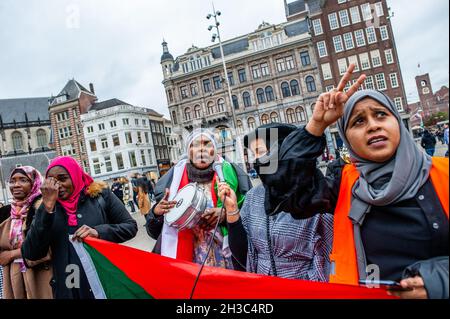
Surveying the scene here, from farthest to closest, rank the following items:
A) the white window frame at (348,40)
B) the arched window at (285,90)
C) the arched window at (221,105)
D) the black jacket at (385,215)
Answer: the arched window at (221,105) < the arched window at (285,90) < the white window frame at (348,40) < the black jacket at (385,215)

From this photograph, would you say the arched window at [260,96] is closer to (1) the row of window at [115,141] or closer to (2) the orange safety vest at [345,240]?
(1) the row of window at [115,141]

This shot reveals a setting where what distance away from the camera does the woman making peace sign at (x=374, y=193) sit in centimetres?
87

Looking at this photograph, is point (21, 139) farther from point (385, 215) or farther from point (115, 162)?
point (385, 215)

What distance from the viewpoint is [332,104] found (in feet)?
3.42

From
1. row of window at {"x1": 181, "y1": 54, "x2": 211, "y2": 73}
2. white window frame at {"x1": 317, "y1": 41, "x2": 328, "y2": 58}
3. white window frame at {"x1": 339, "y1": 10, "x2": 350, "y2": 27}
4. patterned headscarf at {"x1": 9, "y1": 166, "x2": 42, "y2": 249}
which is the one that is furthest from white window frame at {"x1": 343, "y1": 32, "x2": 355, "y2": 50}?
row of window at {"x1": 181, "y1": 54, "x2": 211, "y2": 73}

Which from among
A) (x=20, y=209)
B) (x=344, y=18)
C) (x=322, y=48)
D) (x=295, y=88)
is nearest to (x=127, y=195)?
(x=20, y=209)

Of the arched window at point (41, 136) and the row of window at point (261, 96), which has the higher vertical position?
the arched window at point (41, 136)

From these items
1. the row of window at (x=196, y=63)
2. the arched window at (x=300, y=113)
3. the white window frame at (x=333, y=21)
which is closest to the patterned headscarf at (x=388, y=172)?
the white window frame at (x=333, y=21)

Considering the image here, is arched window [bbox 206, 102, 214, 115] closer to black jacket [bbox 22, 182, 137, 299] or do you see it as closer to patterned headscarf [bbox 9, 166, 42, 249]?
patterned headscarf [bbox 9, 166, 42, 249]

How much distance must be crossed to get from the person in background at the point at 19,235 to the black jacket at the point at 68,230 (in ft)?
0.74

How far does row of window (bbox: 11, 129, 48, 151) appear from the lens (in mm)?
35800

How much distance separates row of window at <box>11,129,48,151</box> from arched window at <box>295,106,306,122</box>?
30693mm

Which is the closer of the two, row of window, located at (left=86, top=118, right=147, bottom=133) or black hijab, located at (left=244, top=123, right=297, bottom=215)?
black hijab, located at (left=244, top=123, right=297, bottom=215)

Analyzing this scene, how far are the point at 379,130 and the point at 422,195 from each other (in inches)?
9.1
